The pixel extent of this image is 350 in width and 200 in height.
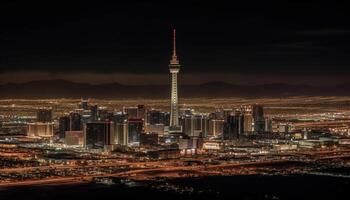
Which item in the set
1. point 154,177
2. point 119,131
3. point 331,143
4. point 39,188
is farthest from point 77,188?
point 331,143

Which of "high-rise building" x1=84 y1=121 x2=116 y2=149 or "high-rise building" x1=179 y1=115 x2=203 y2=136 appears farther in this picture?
"high-rise building" x1=179 y1=115 x2=203 y2=136

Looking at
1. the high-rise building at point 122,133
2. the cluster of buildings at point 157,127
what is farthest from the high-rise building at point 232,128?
the high-rise building at point 122,133

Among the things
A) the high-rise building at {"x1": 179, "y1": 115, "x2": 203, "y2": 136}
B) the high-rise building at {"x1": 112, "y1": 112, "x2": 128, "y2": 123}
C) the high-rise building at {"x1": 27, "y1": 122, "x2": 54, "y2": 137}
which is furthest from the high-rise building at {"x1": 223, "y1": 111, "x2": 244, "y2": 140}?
the high-rise building at {"x1": 27, "y1": 122, "x2": 54, "y2": 137}

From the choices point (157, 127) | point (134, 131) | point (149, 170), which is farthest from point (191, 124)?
point (149, 170)

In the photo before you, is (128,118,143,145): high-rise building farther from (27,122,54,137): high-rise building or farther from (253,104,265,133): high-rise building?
(253,104,265,133): high-rise building

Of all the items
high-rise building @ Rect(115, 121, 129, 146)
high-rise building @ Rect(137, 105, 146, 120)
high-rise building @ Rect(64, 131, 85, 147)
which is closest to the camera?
high-rise building @ Rect(115, 121, 129, 146)

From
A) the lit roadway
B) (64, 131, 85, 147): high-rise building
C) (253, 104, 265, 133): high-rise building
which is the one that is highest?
(253, 104, 265, 133): high-rise building

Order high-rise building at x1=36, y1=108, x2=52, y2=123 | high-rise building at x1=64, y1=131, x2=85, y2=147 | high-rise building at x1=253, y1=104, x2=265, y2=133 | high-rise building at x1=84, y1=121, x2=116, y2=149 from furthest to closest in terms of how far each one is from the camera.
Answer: high-rise building at x1=253, y1=104, x2=265, y2=133 < high-rise building at x1=36, y1=108, x2=52, y2=123 < high-rise building at x1=64, y1=131, x2=85, y2=147 < high-rise building at x1=84, y1=121, x2=116, y2=149

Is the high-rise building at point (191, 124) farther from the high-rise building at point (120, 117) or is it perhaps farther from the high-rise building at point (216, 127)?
the high-rise building at point (120, 117)

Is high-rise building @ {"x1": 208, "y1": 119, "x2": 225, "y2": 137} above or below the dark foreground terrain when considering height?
above
